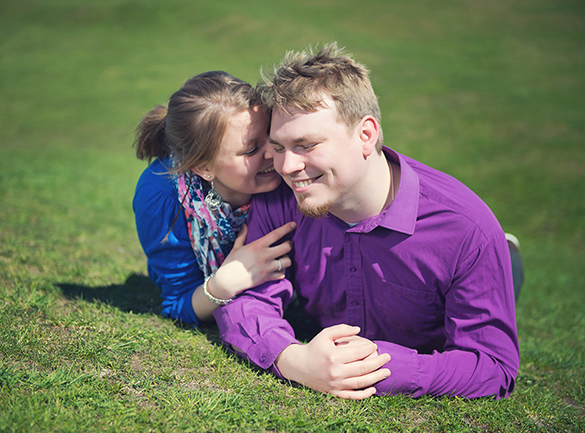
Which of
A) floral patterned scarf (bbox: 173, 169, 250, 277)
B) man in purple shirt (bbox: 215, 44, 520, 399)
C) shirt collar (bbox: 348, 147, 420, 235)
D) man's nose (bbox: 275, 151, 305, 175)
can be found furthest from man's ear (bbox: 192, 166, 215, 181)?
shirt collar (bbox: 348, 147, 420, 235)

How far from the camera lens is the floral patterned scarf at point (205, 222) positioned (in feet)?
11.3

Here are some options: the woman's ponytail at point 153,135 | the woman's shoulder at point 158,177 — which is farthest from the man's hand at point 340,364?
the woman's ponytail at point 153,135

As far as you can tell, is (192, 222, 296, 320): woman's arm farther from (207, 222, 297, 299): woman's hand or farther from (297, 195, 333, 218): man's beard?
(297, 195, 333, 218): man's beard

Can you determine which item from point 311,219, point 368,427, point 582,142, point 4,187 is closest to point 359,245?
point 311,219

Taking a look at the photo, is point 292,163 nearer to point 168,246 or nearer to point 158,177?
point 168,246

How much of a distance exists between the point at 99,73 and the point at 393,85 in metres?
14.1

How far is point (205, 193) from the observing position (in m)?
3.57

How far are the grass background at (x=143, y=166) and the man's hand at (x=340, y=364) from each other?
9 centimetres

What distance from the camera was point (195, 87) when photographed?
331 centimetres

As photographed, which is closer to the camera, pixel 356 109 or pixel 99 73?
pixel 356 109

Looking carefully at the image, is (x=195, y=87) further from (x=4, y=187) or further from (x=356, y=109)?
(x=4, y=187)

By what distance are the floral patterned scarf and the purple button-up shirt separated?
37 cm

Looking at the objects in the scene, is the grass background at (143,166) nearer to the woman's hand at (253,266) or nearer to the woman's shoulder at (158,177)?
the woman's hand at (253,266)

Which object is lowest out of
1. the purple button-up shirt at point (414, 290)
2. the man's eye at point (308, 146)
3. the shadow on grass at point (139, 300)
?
the shadow on grass at point (139, 300)
